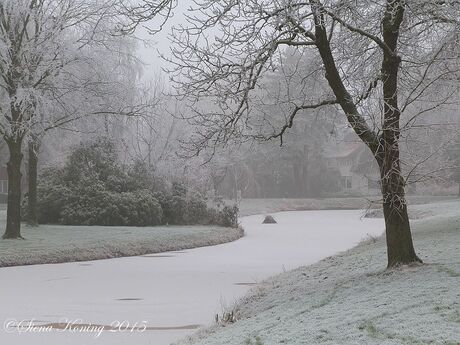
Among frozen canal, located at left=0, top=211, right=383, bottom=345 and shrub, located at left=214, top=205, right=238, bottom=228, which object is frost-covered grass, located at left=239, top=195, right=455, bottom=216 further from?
frozen canal, located at left=0, top=211, right=383, bottom=345

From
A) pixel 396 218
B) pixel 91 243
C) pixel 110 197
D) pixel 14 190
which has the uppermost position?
pixel 14 190

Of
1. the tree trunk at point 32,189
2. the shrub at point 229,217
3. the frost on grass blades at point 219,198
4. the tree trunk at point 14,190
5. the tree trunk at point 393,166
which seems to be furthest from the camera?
the shrub at point 229,217

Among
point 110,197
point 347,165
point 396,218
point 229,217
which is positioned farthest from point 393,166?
point 347,165

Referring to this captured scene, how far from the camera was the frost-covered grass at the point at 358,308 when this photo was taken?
5.34 m

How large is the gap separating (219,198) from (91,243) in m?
12.2

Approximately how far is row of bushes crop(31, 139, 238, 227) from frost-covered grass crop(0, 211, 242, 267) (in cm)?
269

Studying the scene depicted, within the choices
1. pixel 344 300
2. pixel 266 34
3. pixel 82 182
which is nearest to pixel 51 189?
pixel 82 182

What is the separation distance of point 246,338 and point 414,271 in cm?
337

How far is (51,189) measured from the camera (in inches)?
1033

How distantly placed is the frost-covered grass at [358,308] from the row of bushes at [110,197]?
612 inches

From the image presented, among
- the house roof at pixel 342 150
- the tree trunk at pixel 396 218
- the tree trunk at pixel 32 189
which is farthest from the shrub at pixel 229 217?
the house roof at pixel 342 150

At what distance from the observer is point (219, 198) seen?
2984 cm

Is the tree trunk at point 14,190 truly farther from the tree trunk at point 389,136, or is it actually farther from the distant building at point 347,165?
the distant building at point 347,165

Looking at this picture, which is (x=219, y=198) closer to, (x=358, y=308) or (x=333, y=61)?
(x=333, y=61)
